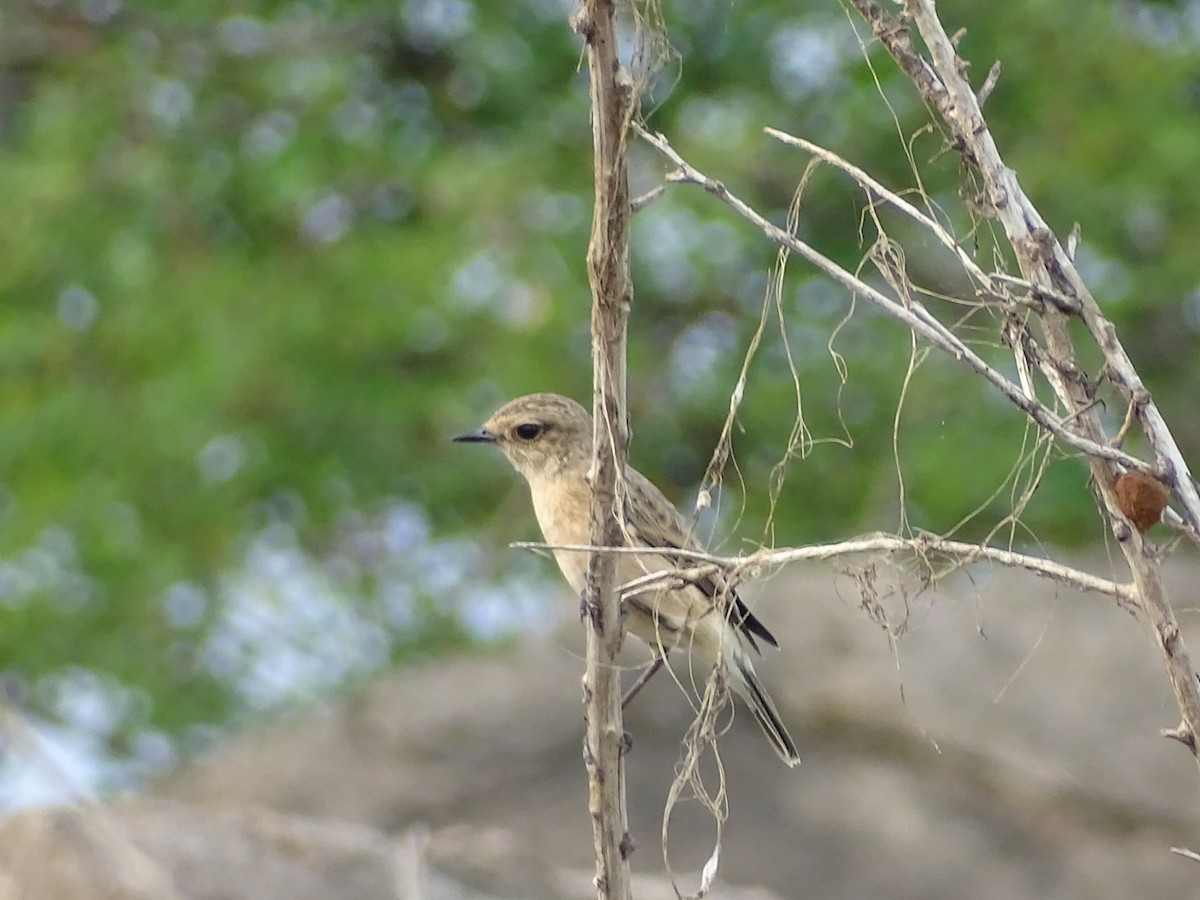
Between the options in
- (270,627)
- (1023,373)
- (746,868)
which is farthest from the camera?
(270,627)

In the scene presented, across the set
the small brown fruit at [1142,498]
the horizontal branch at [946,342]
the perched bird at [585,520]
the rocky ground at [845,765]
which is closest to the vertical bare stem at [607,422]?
the horizontal branch at [946,342]

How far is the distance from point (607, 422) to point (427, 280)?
845 centimetres

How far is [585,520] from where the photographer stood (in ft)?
17.4

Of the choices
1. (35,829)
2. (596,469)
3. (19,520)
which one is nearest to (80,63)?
(19,520)

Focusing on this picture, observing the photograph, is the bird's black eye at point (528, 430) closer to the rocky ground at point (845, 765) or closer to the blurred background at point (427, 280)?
the rocky ground at point (845, 765)

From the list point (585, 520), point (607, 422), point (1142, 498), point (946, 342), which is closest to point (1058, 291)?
point (946, 342)

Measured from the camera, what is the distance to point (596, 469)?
2820 mm

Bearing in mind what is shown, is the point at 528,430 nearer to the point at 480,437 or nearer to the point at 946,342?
the point at 480,437

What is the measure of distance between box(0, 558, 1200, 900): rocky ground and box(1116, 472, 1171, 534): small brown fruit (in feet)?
18.3

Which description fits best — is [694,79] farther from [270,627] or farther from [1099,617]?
[270,627]

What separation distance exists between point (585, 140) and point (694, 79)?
101cm

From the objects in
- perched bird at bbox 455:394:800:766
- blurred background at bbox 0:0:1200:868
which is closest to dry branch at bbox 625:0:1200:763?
perched bird at bbox 455:394:800:766

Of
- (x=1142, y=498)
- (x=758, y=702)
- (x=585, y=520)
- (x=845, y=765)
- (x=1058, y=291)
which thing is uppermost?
(x=845, y=765)

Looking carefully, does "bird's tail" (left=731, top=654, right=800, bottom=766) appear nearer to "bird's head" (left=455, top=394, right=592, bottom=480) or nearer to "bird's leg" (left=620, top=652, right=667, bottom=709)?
"bird's leg" (left=620, top=652, right=667, bottom=709)
